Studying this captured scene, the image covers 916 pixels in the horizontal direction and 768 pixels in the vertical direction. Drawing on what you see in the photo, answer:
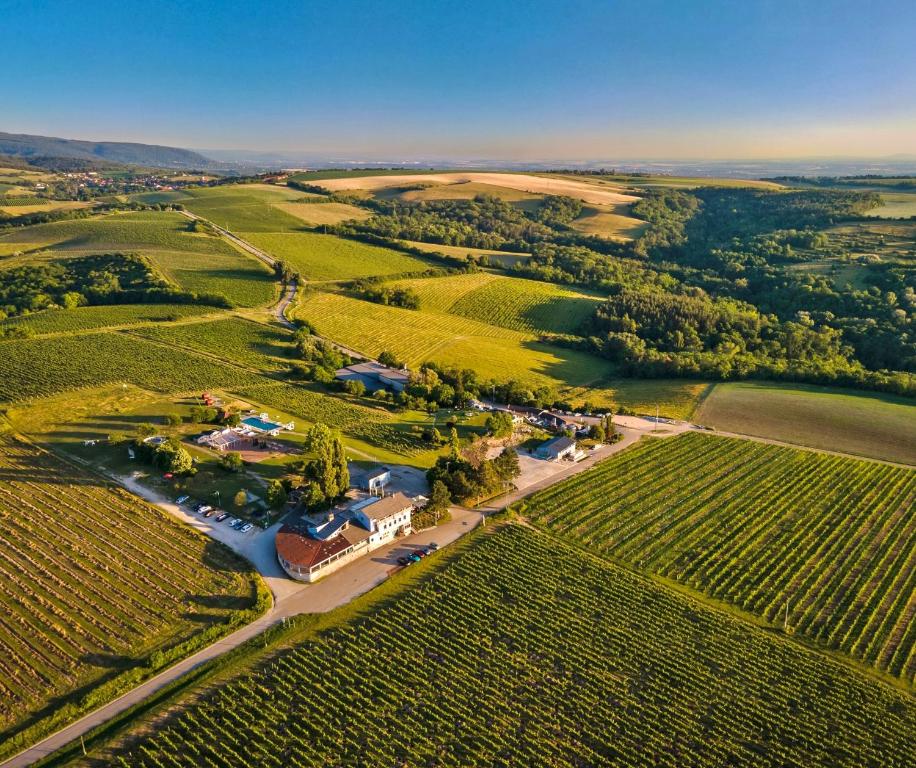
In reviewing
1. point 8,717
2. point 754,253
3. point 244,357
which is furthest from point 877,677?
point 754,253

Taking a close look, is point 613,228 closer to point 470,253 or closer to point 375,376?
point 470,253

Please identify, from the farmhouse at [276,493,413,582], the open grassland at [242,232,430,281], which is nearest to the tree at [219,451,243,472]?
the farmhouse at [276,493,413,582]

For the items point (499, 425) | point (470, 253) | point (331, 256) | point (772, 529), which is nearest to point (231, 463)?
point (499, 425)

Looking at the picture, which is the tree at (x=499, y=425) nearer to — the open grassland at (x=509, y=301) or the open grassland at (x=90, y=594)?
the open grassland at (x=90, y=594)

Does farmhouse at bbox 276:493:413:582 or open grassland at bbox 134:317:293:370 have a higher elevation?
open grassland at bbox 134:317:293:370

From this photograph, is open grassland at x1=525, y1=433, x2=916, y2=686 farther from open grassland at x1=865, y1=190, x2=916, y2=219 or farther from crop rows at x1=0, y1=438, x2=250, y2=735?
open grassland at x1=865, y1=190, x2=916, y2=219

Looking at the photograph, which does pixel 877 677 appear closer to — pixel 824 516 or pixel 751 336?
pixel 824 516

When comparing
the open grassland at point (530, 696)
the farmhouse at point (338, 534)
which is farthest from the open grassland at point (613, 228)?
the open grassland at point (530, 696)
